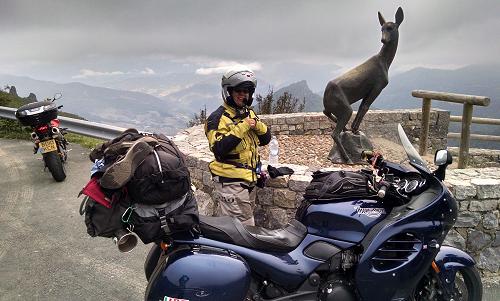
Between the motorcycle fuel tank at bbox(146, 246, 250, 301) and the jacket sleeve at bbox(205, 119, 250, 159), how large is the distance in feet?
3.75

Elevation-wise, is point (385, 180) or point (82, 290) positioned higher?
point (385, 180)

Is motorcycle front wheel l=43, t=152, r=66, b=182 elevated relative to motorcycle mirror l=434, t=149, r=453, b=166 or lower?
lower

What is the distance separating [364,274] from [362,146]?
3978 mm

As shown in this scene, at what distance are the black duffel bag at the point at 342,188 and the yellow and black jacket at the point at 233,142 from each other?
930 millimetres

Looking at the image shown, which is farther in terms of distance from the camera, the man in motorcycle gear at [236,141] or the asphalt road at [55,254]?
the asphalt road at [55,254]

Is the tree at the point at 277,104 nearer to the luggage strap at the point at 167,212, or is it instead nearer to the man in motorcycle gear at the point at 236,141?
the man in motorcycle gear at the point at 236,141

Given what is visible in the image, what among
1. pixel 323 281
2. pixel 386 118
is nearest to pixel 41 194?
pixel 323 281

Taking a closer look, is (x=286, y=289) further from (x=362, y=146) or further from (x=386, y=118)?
(x=386, y=118)

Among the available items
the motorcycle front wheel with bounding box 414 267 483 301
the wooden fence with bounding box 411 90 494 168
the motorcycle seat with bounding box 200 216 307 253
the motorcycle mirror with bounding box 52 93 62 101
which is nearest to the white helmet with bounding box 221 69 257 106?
the motorcycle seat with bounding box 200 216 307 253

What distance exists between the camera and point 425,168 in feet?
8.76

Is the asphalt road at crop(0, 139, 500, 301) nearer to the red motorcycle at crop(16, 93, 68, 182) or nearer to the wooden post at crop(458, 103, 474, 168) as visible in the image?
the red motorcycle at crop(16, 93, 68, 182)

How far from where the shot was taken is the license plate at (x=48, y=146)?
615 cm

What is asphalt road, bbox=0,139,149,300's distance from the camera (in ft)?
12.1

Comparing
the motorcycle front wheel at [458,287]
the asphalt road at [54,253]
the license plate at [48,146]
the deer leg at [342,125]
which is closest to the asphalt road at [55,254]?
the asphalt road at [54,253]
